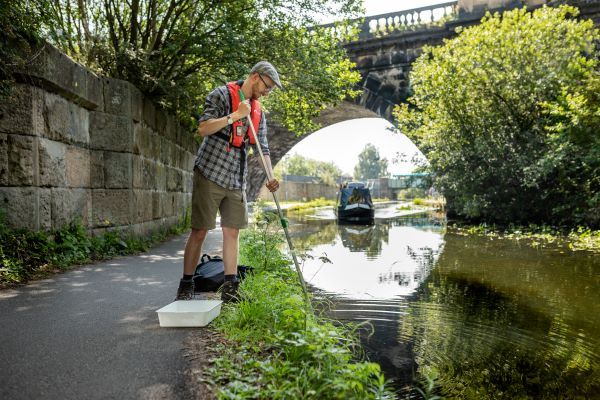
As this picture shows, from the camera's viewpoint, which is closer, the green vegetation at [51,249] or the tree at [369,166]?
the green vegetation at [51,249]

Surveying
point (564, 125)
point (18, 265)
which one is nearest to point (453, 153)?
point (564, 125)

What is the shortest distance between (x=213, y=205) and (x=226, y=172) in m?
0.26

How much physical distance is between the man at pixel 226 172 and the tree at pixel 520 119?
9.55 metres

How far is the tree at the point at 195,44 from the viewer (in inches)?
307

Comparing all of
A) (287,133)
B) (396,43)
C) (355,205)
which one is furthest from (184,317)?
(287,133)

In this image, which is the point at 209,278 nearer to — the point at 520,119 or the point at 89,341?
the point at 89,341

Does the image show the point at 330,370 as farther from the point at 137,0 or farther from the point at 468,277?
the point at 137,0

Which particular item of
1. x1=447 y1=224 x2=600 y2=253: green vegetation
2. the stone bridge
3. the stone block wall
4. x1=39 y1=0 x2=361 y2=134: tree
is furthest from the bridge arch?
the stone block wall

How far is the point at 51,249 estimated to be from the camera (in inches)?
208

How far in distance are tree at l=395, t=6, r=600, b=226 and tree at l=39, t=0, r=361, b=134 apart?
16.9 ft

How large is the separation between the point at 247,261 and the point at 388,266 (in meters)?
2.37

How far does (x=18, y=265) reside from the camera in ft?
15.2

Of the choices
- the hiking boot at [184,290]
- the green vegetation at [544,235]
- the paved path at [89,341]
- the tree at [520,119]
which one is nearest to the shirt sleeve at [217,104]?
the hiking boot at [184,290]

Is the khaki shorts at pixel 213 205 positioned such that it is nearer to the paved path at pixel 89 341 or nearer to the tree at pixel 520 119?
the paved path at pixel 89 341
